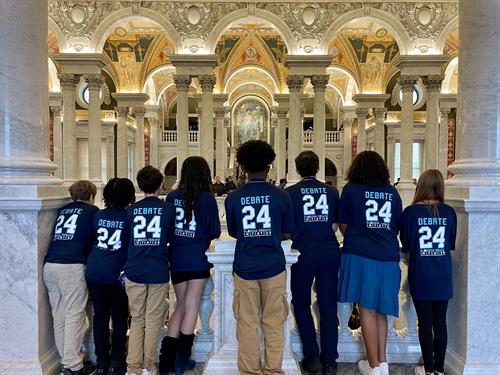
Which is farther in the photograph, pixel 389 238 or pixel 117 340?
pixel 117 340

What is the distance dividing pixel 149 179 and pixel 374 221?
58.4 inches

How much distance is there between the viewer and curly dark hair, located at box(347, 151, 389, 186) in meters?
2.89

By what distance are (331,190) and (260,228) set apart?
26.4 inches

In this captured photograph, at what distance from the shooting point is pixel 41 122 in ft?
11.0

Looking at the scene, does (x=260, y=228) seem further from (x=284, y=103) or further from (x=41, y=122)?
(x=284, y=103)

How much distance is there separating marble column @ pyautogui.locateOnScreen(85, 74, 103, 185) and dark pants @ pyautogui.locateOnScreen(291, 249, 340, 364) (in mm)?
11268

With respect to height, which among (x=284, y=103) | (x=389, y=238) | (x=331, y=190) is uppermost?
(x=284, y=103)

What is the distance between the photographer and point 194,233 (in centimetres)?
294

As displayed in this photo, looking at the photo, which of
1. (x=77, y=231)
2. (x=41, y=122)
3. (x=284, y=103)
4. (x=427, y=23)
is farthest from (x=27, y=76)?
(x=284, y=103)

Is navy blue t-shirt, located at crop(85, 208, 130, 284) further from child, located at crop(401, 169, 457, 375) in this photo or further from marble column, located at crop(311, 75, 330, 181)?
marble column, located at crop(311, 75, 330, 181)

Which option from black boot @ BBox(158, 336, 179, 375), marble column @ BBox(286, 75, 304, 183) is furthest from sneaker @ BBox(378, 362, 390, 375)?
marble column @ BBox(286, 75, 304, 183)

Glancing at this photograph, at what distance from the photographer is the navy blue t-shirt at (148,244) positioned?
284 cm

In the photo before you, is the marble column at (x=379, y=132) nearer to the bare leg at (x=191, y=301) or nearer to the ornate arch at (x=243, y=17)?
the ornate arch at (x=243, y=17)

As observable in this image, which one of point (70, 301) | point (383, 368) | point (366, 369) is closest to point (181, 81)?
point (70, 301)
